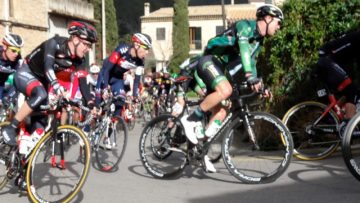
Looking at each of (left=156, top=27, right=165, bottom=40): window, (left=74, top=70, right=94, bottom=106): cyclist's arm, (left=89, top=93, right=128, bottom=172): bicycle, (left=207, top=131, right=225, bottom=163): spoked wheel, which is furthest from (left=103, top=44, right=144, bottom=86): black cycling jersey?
(left=156, top=27, right=165, bottom=40): window

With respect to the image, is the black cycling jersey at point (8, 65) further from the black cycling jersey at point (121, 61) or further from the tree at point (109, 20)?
the tree at point (109, 20)

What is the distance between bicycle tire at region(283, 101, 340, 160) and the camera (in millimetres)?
7094

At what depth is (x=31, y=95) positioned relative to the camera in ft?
18.1

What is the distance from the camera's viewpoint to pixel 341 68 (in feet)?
22.2

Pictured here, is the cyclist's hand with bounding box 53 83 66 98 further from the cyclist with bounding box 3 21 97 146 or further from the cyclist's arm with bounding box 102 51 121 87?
the cyclist's arm with bounding box 102 51 121 87

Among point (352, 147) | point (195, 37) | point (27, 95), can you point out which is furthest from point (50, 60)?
point (195, 37)

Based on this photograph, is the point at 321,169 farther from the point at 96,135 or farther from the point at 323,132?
the point at 96,135

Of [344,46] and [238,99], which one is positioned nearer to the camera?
[238,99]

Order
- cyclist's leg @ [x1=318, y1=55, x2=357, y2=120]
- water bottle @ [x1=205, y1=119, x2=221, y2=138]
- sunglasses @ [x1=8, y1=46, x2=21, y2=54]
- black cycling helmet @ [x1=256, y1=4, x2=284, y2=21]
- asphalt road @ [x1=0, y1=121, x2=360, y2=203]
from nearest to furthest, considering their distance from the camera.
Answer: asphalt road @ [x1=0, y1=121, x2=360, y2=203] → black cycling helmet @ [x1=256, y1=4, x2=284, y2=21] → water bottle @ [x1=205, y1=119, x2=221, y2=138] → cyclist's leg @ [x1=318, y1=55, x2=357, y2=120] → sunglasses @ [x1=8, y1=46, x2=21, y2=54]

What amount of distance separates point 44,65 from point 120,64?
2.45 metres

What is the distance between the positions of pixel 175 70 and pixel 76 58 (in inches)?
2090

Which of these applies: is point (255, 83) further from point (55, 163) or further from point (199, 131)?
point (55, 163)

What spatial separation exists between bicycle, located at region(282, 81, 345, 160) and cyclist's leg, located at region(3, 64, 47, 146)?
3346 mm

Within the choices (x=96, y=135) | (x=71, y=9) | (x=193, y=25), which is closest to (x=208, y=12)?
(x=193, y=25)
